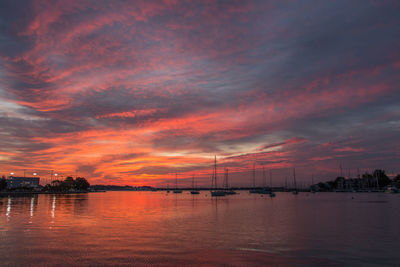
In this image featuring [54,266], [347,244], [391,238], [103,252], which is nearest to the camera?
[54,266]

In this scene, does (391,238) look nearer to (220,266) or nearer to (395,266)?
(395,266)

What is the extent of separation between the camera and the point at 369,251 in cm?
2409

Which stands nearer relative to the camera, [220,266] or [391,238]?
[220,266]

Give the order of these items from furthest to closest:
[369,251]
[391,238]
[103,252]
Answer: [391,238]
[369,251]
[103,252]

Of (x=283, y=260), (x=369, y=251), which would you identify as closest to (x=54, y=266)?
(x=283, y=260)

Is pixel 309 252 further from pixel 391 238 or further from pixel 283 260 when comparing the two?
pixel 391 238

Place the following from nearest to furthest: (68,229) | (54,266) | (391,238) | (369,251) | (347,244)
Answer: (54,266)
(369,251)
(347,244)
(391,238)
(68,229)

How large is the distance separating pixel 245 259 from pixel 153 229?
56.8 ft

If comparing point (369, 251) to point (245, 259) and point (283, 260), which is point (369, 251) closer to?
point (283, 260)

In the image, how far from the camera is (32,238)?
27.6m

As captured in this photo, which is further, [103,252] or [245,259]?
[103,252]

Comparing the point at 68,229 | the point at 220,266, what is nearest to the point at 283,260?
the point at 220,266

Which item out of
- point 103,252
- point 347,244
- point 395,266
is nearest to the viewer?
point 395,266

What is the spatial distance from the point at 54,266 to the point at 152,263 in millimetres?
5987
